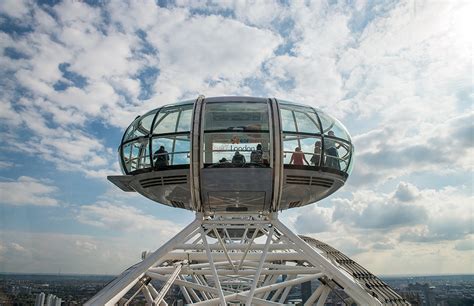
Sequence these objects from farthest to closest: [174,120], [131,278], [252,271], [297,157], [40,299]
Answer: [40,299], [252,271], [174,120], [297,157], [131,278]

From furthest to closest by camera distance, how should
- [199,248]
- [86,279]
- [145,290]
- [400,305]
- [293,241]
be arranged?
Result: [86,279] → [199,248] → [145,290] → [293,241] → [400,305]

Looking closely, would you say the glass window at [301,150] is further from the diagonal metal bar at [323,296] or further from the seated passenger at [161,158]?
the diagonal metal bar at [323,296]

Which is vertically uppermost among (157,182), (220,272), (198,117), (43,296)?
(198,117)

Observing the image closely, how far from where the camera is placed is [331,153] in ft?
35.5

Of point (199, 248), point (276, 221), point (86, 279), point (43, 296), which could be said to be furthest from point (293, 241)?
point (86, 279)

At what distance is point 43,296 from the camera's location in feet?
77.8

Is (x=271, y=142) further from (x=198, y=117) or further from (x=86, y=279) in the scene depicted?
(x=86, y=279)

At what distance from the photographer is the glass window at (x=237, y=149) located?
10203mm

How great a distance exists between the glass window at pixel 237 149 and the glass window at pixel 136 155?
1.75 m

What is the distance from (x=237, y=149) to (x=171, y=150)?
179 centimetres

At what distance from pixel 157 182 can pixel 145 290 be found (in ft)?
12.2

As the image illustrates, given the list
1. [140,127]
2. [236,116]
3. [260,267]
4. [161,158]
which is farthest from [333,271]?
[140,127]

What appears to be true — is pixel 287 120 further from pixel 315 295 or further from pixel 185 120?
pixel 315 295

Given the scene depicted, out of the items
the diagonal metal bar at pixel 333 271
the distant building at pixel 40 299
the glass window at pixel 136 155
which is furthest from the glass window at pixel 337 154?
the distant building at pixel 40 299
